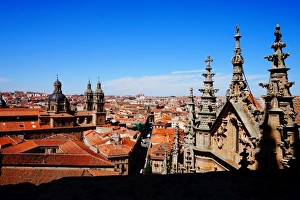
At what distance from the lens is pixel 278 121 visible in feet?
22.6

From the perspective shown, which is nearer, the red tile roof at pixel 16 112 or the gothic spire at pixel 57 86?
the red tile roof at pixel 16 112

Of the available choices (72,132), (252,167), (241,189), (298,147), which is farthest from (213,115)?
(72,132)

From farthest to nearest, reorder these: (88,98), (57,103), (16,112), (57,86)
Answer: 1. (88,98)
2. (57,86)
3. (57,103)
4. (16,112)

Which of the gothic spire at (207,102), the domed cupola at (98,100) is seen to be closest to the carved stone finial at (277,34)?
the gothic spire at (207,102)

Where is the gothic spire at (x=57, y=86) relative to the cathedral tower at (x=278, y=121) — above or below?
above

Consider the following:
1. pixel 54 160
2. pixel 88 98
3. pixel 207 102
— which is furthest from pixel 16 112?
pixel 207 102

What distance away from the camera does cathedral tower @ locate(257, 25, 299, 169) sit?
6387 mm

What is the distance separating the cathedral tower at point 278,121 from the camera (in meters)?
6.39

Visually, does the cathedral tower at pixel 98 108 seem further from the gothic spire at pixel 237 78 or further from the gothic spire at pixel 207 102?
the gothic spire at pixel 237 78

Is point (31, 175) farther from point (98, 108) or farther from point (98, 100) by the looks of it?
point (98, 100)

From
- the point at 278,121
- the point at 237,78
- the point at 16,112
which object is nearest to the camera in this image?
the point at 278,121

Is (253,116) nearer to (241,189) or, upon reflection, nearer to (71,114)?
(241,189)

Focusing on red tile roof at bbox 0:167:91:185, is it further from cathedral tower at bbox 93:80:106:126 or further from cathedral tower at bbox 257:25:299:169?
cathedral tower at bbox 93:80:106:126

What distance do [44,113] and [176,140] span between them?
195ft
